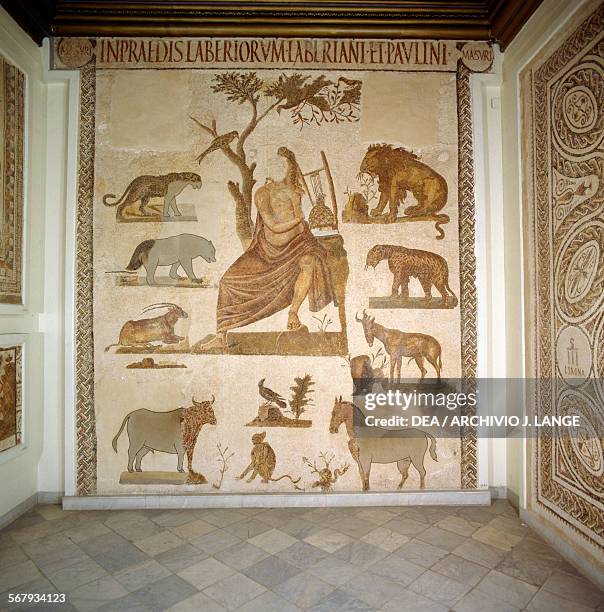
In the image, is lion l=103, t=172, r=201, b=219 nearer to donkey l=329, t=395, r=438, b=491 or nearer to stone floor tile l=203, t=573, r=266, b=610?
donkey l=329, t=395, r=438, b=491

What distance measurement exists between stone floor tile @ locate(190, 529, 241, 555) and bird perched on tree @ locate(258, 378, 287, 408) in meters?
1.03

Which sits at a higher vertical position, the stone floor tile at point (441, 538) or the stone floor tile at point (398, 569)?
the stone floor tile at point (398, 569)

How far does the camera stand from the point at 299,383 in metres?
3.83

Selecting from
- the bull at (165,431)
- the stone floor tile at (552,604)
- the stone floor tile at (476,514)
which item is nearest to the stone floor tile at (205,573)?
the bull at (165,431)

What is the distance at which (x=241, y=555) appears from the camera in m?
2.99

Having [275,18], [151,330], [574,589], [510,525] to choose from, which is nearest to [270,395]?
[151,330]

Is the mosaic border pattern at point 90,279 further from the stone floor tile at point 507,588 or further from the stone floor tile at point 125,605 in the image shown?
the stone floor tile at point 125,605

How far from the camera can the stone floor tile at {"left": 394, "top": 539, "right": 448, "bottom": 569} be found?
115 inches

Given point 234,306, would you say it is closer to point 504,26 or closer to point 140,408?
point 140,408

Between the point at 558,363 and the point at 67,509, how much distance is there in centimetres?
396

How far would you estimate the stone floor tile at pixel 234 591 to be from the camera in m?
2.51

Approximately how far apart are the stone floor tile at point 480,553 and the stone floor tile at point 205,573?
152 centimetres

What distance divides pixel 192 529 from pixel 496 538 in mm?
2191

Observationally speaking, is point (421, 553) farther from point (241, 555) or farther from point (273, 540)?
point (241, 555)
